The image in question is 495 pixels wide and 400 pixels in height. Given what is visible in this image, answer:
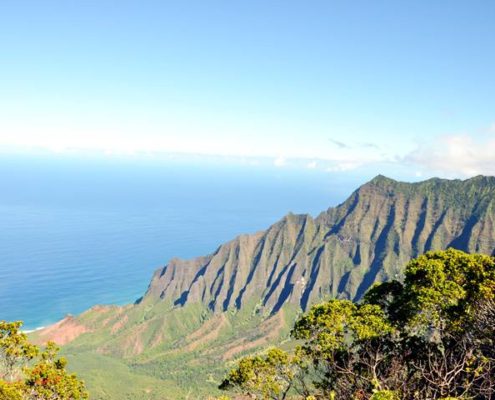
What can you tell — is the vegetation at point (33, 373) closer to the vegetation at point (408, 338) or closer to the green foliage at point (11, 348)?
the green foliage at point (11, 348)

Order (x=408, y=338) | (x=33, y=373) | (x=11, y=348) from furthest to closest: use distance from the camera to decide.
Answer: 1. (x=408, y=338)
2. (x=11, y=348)
3. (x=33, y=373)

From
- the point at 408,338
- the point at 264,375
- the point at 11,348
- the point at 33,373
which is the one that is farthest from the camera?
the point at 408,338

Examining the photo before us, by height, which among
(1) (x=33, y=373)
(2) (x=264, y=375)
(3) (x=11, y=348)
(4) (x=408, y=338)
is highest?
(3) (x=11, y=348)

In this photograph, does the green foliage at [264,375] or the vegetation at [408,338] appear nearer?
the vegetation at [408,338]

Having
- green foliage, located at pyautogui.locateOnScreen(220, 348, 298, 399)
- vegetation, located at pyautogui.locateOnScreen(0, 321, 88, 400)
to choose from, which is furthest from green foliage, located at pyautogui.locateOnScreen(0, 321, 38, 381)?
green foliage, located at pyautogui.locateOnScreen(220, 348, 298, 399)

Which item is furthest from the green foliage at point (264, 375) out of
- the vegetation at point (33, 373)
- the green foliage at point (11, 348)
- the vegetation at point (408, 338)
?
the green foliage at point (11, 348)

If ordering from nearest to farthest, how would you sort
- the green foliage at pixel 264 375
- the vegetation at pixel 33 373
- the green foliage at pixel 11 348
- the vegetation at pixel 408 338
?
the vegetation at pixel 33 373, the green foliage at pixel 11 348, the vegetation at pixel 408 338, the green foliage at pixel 264 375

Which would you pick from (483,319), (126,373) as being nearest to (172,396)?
(126,373)

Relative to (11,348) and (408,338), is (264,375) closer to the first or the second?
(408,338)

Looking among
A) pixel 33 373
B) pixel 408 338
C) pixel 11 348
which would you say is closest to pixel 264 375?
pixel 408 338

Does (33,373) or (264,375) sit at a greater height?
(33,373)
